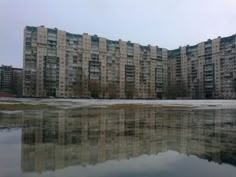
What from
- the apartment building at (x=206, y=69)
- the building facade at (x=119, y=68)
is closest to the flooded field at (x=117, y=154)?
the building facade at (x=119, y=68)

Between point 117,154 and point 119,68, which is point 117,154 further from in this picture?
point 119,68

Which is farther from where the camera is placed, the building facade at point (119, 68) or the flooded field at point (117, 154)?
the building facade at point (119, 68)

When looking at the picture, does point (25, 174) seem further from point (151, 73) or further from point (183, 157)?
point (151, 73)

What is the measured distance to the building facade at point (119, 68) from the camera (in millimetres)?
110500

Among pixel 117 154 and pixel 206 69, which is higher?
pixel 206 69

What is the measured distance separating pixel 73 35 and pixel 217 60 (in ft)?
217

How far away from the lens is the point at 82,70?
397 feet

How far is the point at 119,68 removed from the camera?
133375 millimetres

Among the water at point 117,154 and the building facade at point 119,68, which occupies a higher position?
the building facade at point 119,68

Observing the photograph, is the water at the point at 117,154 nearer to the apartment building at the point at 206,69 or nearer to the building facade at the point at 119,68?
the building facade at the point at 119,68

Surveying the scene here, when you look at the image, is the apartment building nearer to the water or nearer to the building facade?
the building facade

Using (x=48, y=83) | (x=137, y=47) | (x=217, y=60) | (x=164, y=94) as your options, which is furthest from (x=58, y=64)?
(x=217, y=60)

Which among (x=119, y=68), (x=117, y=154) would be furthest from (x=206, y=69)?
(x=117, y=154)

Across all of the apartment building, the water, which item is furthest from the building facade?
the water
